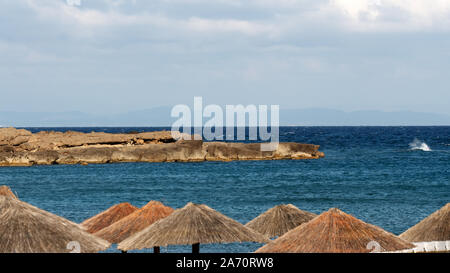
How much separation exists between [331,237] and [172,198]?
29463mm

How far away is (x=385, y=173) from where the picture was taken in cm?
5916

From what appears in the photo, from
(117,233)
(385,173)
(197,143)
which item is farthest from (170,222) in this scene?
(197,143)

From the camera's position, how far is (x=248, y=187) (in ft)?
159

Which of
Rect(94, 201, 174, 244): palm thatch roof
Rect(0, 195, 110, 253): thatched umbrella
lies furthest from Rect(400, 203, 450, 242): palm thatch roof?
Rect(0, 195, 110, 253): thatched umbrella

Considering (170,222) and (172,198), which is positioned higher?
(170,222)

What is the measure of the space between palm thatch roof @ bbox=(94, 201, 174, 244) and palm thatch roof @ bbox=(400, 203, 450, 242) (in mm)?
6925

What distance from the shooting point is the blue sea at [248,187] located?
3550 cm

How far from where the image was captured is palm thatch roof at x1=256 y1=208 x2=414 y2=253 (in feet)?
47.1

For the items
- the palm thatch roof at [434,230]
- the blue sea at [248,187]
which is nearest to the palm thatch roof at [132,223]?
the blue sea at [248,187]

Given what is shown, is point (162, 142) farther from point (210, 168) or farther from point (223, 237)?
point (223, 237)

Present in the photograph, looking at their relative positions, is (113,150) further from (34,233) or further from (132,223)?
(34,233)

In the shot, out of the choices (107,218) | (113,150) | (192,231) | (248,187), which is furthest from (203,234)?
(113,150)

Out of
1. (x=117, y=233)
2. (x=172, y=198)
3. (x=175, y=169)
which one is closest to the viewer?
(x=117, y=233)

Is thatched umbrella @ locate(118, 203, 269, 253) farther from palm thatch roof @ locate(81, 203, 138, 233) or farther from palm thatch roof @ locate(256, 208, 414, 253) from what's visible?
palm thatch roof @ locate(81, 203, 138, 233)
